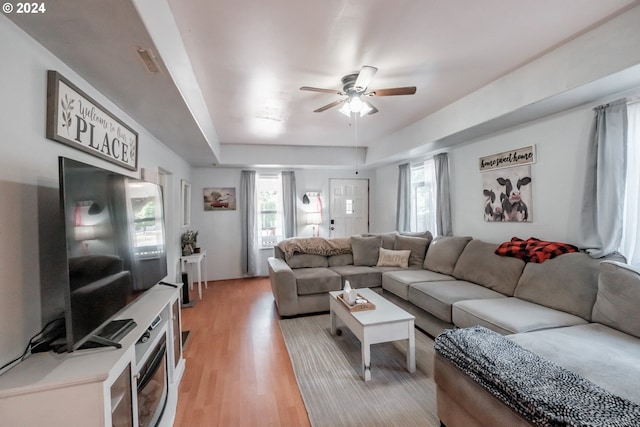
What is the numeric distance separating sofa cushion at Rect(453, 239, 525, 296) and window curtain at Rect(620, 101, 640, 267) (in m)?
0.73

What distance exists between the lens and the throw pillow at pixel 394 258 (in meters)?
3.98

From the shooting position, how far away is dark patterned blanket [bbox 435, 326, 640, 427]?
104 centimetres

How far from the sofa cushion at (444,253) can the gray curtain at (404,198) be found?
1180mm

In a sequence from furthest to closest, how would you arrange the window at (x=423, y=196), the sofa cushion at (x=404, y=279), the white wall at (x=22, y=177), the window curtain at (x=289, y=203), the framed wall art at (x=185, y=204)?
the window curtain at (x=289, y=203) → the window at (x=423, y=196) → the framed wall art at (x=185, y=204) → the sofa cushion at (x=404, y=279) → the white wall at (x=22, y=177)

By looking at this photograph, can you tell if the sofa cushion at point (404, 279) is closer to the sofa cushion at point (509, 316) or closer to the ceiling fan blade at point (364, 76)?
the sofa cushion at point (509, 316)

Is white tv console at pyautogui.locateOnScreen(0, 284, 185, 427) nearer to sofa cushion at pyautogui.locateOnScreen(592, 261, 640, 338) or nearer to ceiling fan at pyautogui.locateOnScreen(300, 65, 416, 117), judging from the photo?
ceiling fan at pyautogui.locateOnScreen(300, 65, 416, 117)

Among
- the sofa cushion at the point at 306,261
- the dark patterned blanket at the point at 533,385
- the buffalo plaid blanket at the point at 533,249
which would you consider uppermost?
the buffalo plaid blanket at the point at 533,249

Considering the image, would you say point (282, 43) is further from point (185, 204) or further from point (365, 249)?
Answer: point (185, 204)

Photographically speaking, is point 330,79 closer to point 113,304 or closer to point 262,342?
point 113,304

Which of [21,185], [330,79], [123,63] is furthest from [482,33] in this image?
[21,185]

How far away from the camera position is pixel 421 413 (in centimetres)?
179

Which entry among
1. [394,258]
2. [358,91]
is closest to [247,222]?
[394,258]

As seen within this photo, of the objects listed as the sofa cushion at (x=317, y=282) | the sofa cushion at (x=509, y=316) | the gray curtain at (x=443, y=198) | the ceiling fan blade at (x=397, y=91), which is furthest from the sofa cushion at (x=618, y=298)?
the sofa cushion at (x=317, y=282)

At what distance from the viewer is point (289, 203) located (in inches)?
223
